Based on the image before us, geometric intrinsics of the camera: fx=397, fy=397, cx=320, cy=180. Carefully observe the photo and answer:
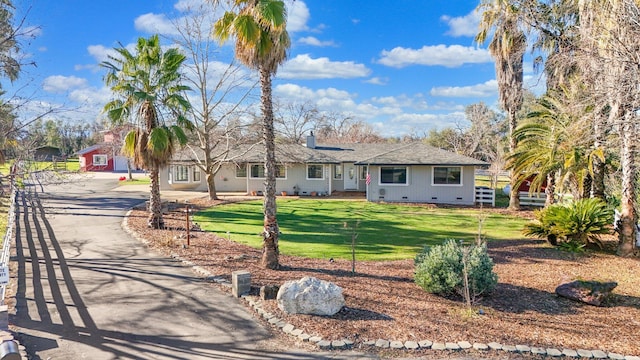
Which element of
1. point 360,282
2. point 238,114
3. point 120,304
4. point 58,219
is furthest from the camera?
point 238,114

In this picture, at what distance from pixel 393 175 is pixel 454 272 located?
17.7 metres

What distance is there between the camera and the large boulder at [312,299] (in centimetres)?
695

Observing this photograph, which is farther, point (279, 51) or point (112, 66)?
point (112, 66)

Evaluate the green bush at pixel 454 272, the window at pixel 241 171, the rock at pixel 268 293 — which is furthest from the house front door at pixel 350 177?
the rock at pixel 268 293

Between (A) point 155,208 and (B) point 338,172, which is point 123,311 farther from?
(B) point 338,172

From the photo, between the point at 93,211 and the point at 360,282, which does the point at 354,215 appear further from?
the point at 93,211

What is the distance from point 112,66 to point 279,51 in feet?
27.5

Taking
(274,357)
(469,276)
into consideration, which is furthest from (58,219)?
(469,276)

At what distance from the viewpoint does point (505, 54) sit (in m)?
19.4

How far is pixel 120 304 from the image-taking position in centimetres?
742

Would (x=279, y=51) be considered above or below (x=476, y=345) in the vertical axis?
above

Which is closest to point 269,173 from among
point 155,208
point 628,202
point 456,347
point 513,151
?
point 456,347

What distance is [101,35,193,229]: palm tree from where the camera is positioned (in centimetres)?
1413

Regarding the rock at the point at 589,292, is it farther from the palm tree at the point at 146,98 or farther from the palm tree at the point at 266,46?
the palm tree at the point at 146,98
